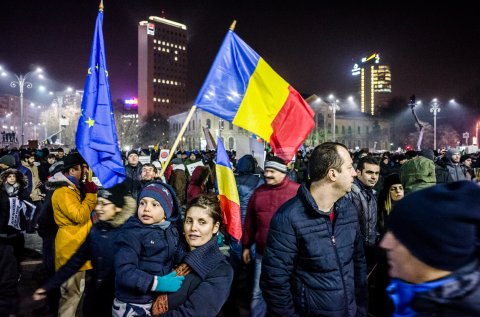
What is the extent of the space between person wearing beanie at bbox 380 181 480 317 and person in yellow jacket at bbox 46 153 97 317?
3713 millimetres

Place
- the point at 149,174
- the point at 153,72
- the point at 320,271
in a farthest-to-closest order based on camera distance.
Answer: the point at 153,72, the point at 149,174, the point at 320,271

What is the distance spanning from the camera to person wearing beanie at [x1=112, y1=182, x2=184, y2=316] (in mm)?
2814

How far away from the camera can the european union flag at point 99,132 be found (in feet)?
14.9

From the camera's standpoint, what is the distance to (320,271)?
281cm

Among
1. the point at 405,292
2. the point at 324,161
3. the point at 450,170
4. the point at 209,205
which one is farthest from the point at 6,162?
the point at 450,170

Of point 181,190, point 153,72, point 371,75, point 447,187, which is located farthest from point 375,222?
point 371,75

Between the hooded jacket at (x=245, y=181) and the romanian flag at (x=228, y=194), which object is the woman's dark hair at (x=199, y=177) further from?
the romanian flag at (x=228, y=194)

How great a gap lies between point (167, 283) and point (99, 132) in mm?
2473

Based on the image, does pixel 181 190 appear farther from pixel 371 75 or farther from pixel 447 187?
pixel 371 75

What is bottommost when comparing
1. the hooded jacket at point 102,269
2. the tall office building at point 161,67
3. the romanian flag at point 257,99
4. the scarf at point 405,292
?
the hooded jacket at point 102,269

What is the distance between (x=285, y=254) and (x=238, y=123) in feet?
8.19

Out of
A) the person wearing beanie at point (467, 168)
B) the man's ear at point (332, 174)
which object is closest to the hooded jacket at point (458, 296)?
the man's ear at point (332, 174)

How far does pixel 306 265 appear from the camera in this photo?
2834 mm

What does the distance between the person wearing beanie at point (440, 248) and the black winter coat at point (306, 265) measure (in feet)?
4.64
